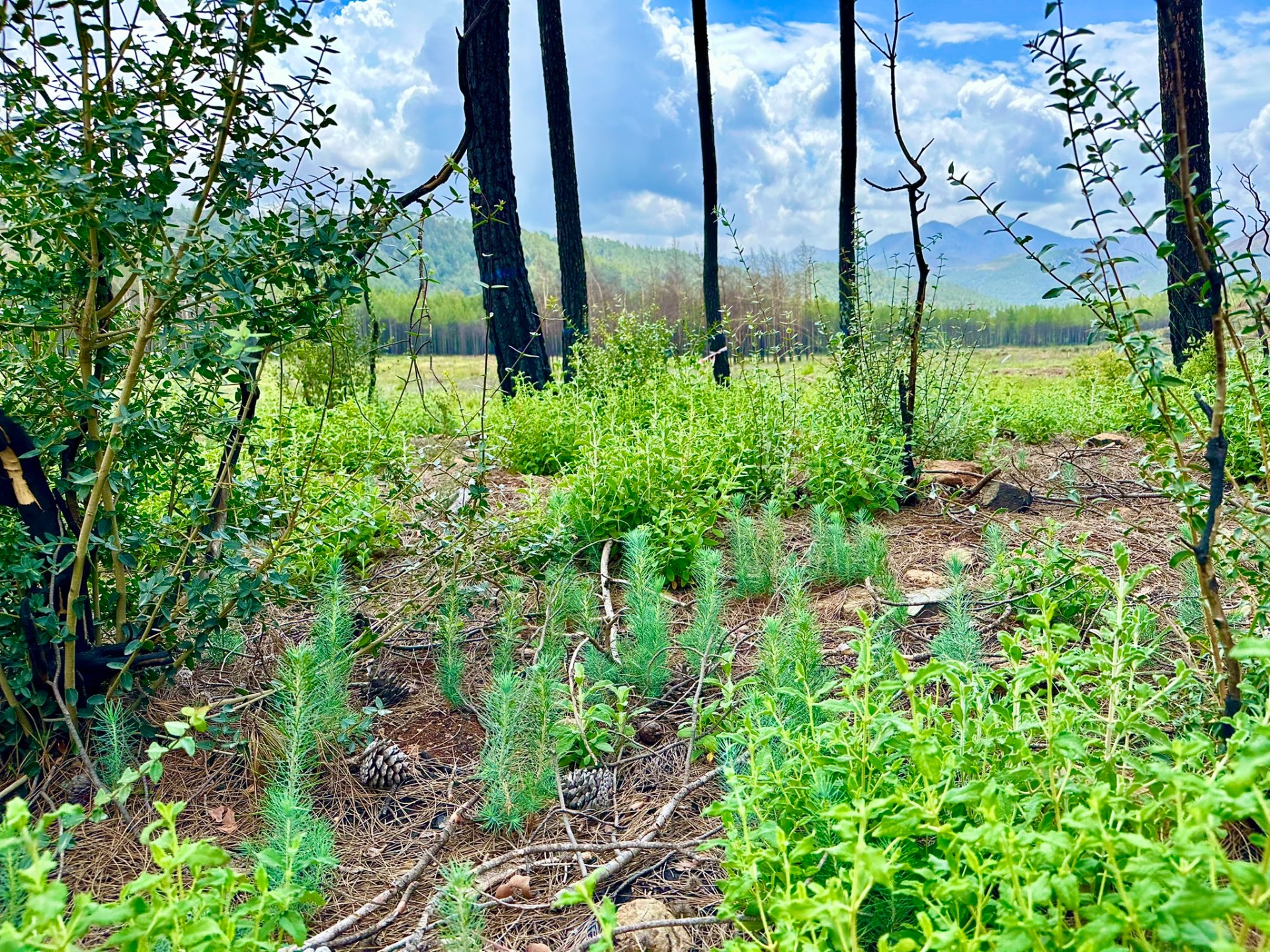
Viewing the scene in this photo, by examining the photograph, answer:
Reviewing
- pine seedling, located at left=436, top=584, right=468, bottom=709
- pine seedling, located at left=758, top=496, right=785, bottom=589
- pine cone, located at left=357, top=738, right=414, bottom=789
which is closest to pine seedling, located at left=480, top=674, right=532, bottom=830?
pine cone, located at left=357, top=738, right=414, bottom=789

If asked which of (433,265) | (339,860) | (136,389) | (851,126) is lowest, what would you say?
(339,860)

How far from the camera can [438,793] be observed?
95.8 inches

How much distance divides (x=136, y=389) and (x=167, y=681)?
0.95m

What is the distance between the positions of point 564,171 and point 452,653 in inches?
336

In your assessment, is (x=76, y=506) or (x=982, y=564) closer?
(x=76, y=506)

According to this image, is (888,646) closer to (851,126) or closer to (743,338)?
(743,338)

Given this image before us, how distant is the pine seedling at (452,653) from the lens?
9.30 ft

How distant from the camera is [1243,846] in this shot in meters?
1.79

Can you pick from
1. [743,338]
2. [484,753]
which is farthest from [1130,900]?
[743,338]

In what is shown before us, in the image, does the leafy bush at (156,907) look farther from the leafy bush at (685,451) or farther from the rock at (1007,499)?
the rock at (1007,499)

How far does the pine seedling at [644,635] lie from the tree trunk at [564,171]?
22.1 ft

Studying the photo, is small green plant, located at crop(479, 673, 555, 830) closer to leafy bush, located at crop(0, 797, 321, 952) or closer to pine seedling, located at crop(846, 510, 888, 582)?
leafy bush, located at crop(0, 797, 321, 952)

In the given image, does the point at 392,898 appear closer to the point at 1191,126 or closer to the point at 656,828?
the point at 656,828

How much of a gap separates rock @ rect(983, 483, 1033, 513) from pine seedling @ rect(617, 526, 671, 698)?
8.27 ft
